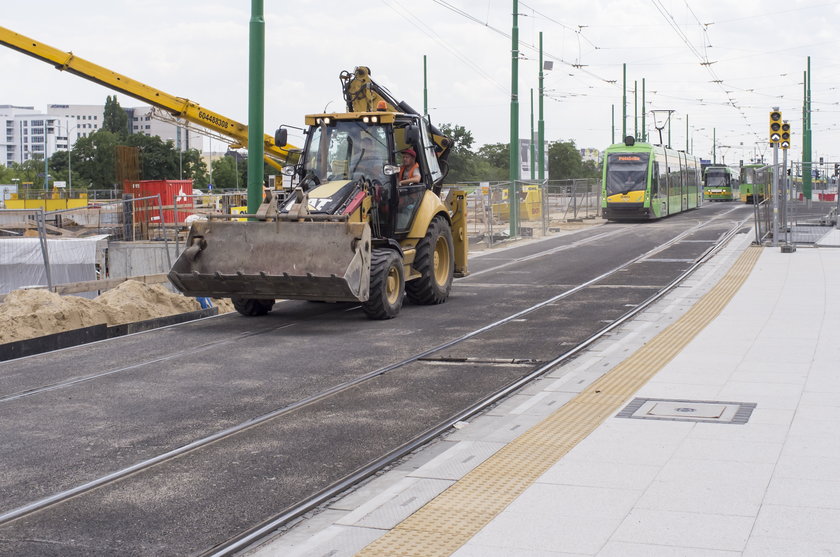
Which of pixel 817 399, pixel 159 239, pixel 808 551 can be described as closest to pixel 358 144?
pixel 817 399

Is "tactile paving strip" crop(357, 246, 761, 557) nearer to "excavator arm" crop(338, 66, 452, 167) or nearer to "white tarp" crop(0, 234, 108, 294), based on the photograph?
"excavator arm" crop(338, 66, 452, 167)

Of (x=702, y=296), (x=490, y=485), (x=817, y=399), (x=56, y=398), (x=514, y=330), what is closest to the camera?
(x=490, y=485)

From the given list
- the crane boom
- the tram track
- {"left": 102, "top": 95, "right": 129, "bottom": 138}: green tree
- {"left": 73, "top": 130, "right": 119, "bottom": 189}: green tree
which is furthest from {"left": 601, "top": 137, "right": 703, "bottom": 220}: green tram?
{"left": 102, "top": 95, "right": 129, "bottom": 138}: green tree

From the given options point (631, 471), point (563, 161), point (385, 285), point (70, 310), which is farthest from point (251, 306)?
point (563, 161)

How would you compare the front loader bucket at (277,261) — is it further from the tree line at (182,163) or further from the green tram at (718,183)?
the green tram at (718,183)

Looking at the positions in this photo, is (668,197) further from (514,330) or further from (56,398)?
(56,398)

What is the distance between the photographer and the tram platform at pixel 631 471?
212 inches

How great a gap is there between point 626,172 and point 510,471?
3863 cm

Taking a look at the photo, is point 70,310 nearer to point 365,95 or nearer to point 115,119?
point 365,95

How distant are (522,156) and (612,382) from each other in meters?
64.4

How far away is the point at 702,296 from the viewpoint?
17.0 m

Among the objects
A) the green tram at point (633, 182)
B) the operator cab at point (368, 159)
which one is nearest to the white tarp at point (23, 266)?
the operator cab at point (368, 159)

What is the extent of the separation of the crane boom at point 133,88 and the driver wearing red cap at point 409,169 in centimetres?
407

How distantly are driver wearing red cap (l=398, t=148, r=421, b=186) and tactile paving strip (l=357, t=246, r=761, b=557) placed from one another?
553 cm
